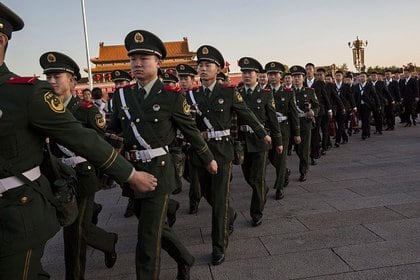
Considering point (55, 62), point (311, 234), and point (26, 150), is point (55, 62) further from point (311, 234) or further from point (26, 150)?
point (311, 234)

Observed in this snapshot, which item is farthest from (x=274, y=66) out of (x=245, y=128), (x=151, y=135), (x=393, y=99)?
(x=393, y=99)

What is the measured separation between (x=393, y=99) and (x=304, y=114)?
884cm

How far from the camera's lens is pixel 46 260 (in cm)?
432

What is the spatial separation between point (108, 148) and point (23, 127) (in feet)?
1.52

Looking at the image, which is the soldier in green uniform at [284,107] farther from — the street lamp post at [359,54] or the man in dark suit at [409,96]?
the street lamp post at [359,54]

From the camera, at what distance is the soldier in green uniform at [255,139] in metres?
4.85

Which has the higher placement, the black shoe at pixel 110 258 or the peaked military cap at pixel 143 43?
the peaked military cap at pixel 143 43

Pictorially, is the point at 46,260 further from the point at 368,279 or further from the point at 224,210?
the point at 368,279

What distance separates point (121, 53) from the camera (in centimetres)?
5409

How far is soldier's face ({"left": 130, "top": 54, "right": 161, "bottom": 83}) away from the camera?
3219 mm

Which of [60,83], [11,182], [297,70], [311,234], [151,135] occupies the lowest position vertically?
[311,234]

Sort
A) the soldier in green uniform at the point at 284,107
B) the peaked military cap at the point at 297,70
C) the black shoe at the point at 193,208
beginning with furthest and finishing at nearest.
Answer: the peaked military cap at the point at 297,70
the soldier in green uniform at the point at 284,107
the black shoe at the point at 193,208

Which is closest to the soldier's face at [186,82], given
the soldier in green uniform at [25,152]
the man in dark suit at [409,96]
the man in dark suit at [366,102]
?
the soldier in green uniform at [25,152]

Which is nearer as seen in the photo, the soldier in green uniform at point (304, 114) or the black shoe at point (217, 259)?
the black shoe at point (217, 259)
